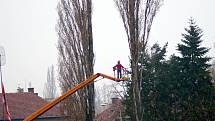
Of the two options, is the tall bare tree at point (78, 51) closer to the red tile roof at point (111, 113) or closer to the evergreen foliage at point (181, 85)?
the evergreen foliage at point (181, 85)

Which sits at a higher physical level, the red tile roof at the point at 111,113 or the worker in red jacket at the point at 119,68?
the worker in red jacket at the point at 119,68

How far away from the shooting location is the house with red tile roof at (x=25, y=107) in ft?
101

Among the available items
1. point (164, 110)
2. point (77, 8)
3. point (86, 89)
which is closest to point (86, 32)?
point (77, 8)

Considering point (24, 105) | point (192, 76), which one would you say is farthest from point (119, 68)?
point (24, 105)

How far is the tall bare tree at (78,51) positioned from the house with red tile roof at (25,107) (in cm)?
936

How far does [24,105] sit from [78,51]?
15223mm

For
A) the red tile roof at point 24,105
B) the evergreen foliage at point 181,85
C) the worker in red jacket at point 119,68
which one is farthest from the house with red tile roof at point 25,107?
the worker in red jacket at point 119,68

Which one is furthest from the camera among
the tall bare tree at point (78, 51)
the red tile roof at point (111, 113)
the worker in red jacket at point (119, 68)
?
the red tile roof at point (111, 113)

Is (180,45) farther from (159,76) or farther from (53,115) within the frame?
(53,115)

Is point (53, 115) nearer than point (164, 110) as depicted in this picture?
No

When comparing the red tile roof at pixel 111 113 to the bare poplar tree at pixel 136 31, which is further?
the red tile roof at pixel 111 113

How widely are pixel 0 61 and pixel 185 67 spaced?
1660 centimetres

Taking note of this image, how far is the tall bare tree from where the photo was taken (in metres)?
19.3

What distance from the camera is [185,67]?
25.9 m
